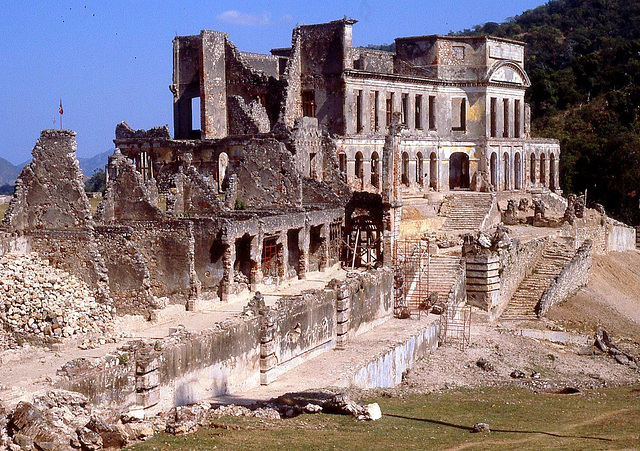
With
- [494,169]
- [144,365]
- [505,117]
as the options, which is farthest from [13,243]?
[505,117]

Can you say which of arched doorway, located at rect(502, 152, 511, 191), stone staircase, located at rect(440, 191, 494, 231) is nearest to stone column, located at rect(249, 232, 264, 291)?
stone staircase, located at rect(440, 191, 494, 231)

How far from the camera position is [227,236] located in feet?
110

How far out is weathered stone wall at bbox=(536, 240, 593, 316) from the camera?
1603 inches

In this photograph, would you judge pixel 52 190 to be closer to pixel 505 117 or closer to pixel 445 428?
pixel 445 428

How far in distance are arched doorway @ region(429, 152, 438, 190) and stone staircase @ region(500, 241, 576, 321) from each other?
1142 centimetres

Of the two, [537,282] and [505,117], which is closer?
[537,282]

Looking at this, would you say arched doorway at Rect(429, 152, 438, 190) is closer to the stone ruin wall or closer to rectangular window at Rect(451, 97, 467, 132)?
rectangular window at Rect(451, 97, 467, 132)

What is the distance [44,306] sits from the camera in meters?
26.2

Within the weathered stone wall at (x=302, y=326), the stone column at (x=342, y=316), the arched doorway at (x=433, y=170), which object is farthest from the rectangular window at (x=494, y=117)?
the weathered stone wall at (x=302, y=326)

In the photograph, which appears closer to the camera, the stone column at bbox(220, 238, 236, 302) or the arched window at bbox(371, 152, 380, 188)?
the stone column at bbox(220, 238, 236, 302)

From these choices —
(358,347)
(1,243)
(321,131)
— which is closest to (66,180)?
(1,243)

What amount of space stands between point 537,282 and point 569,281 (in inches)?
68.2

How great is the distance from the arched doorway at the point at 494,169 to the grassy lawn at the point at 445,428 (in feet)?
115

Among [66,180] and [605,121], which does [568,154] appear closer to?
[605,121]
